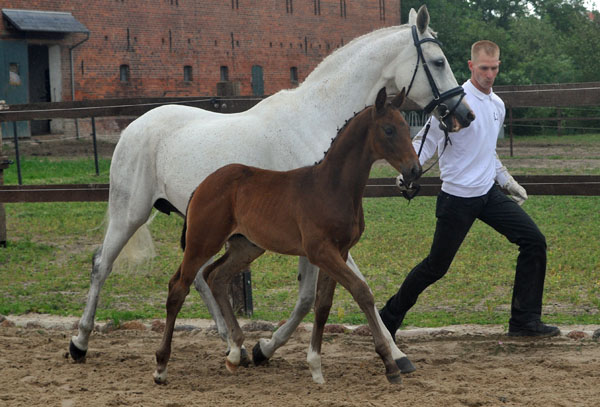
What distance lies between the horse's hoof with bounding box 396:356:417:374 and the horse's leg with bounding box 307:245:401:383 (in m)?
0.33

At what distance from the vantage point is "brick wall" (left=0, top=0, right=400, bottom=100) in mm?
30984

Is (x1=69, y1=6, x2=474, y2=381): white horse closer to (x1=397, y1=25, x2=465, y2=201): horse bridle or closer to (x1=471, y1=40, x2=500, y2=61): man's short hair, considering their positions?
(x1=397, y1=25, x2=465, y2=201): horse bridle

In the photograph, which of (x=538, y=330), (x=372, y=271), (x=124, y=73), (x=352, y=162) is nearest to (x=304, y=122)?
(x=352, y=162)

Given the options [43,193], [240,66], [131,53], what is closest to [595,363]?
[43,193]

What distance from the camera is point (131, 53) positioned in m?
32.8

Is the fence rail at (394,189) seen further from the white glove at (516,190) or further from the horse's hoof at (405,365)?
the horse's hoof at (405,365)

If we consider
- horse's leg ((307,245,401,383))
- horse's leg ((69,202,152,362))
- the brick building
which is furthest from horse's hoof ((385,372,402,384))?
the brick building

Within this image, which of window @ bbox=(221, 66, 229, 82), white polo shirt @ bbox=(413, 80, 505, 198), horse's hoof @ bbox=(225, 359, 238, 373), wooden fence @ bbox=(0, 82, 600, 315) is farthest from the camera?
window @ bbox=(221, 66, 229, 82)

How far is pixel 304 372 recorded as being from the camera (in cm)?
546

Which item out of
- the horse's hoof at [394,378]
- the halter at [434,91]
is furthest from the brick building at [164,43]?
the horse's hoof at [394,378]

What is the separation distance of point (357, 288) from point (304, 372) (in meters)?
0.98

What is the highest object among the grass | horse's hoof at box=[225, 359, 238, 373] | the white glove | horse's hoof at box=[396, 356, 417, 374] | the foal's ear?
the foal's ear

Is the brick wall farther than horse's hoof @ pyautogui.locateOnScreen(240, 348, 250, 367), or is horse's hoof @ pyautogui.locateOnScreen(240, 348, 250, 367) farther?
the brick wall

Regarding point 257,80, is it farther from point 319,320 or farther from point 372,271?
point 319,320
